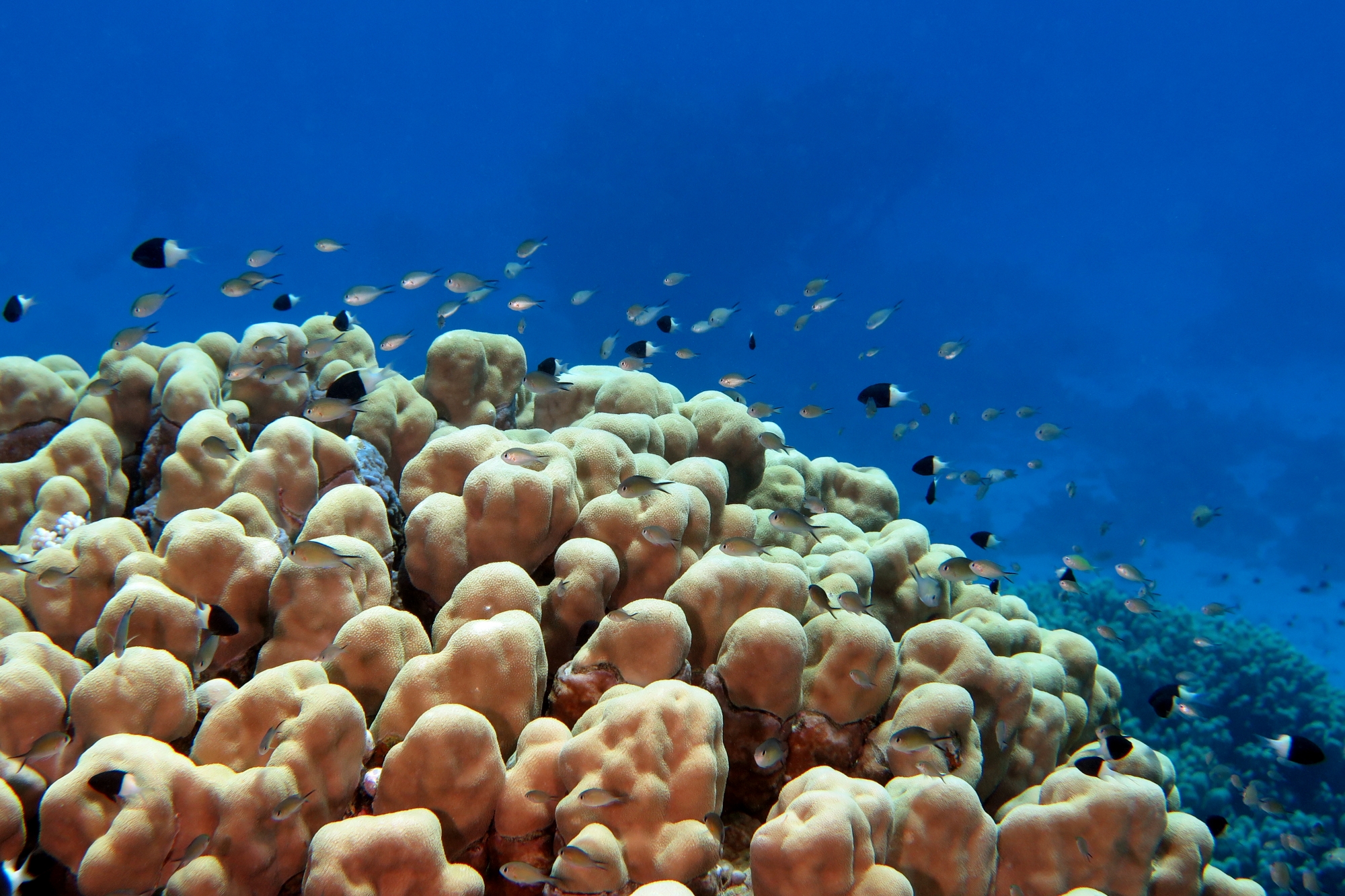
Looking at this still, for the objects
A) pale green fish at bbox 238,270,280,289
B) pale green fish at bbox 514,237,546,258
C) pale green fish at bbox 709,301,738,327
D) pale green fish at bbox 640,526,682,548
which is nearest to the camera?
pale green fish at bbox 640,526,682,548

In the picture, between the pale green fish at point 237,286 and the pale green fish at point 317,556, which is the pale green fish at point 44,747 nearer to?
the pale green fish at point 317,556

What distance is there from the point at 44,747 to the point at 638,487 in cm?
262

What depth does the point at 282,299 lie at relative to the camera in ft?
20.3

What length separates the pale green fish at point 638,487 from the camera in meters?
3.62

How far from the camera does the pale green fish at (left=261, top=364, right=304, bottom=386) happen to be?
4829 millimetres

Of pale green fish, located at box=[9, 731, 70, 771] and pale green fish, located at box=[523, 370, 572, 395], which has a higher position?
pale green fish, located at box=[523, 370, 572, 395]

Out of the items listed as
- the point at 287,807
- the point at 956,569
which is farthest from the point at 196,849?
the point at 956,569

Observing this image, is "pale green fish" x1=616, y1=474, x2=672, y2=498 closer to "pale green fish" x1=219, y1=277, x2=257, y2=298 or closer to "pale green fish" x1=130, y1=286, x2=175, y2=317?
"pale green fish" x1=219, y1=277, x2=257, y2=298

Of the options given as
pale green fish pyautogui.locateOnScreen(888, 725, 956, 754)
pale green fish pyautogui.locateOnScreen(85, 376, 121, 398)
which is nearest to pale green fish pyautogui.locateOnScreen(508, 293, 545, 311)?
pale green fish pyautogui.locateOnScreen(85, 376, 121, 398)

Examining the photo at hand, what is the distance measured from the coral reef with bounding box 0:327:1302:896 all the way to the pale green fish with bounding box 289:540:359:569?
19 mm

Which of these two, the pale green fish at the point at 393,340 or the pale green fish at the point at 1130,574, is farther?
the pale green fish at the point at 1130,574

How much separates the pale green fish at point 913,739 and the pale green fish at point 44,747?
11.1 ft

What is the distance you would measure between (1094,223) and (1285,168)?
15614 mm

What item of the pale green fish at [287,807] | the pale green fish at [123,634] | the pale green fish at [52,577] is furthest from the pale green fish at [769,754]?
the pale green fish at [52,577]
